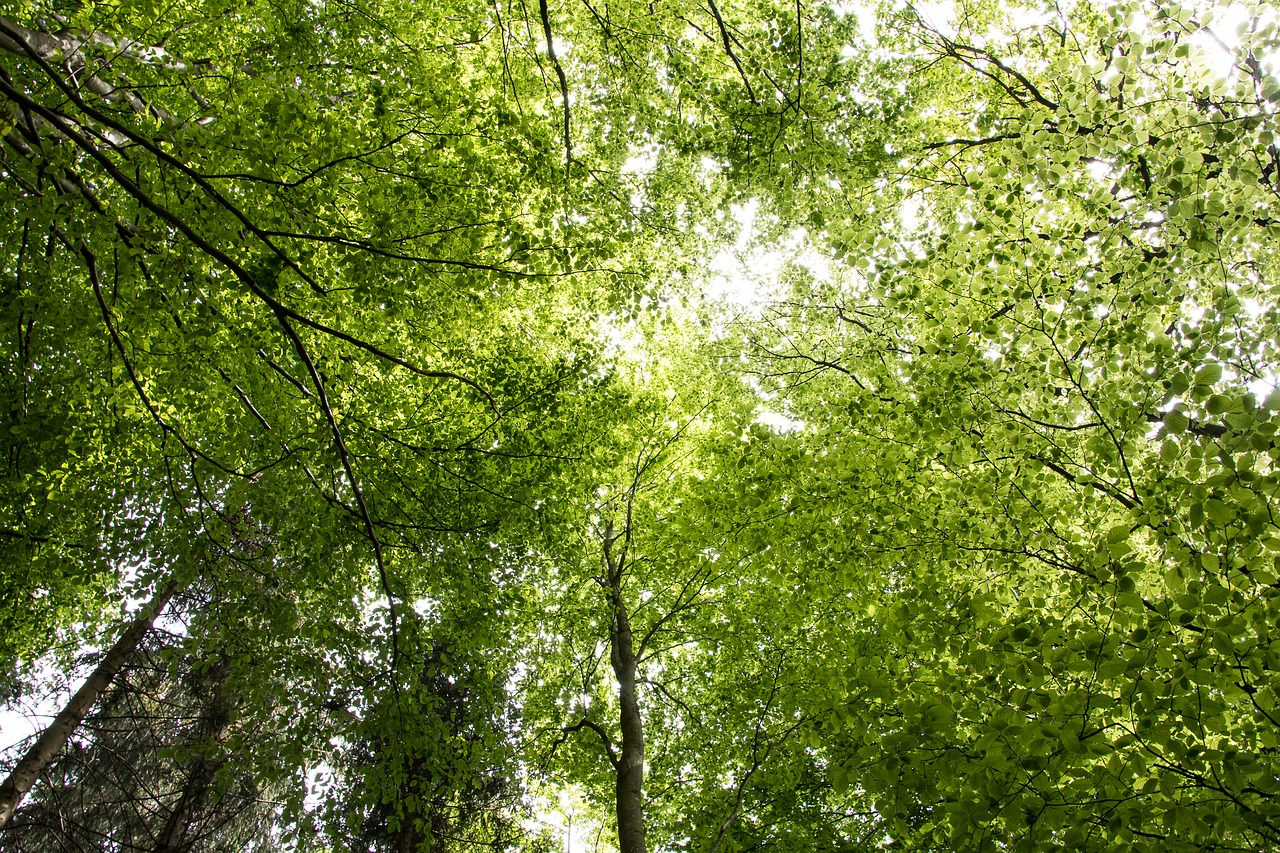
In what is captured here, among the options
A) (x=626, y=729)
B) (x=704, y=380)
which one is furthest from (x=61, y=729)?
(x=704, y=380)

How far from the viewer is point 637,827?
776 cm

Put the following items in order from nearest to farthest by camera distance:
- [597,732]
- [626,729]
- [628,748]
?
[628,748] < [626,729] < [597,732]

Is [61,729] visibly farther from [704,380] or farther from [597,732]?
[704,380]

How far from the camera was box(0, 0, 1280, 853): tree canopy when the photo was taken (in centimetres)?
292

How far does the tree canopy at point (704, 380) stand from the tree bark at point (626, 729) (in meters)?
0.07

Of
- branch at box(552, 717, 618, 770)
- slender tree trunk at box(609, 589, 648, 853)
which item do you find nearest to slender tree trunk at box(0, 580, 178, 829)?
branch at box(552, 717, 618, 770)

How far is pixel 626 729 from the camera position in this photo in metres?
8.77

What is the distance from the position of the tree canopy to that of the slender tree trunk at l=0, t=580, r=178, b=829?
5 centimetres

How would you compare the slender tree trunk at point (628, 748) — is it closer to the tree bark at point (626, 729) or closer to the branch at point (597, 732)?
the tree bark at point (626, 729)

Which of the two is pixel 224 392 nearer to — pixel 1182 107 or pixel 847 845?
pixel 1182 107

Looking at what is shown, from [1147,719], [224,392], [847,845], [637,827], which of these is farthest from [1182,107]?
[847,845]

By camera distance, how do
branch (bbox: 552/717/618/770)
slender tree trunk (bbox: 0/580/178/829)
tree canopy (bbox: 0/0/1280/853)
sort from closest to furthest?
tree canopy (bbox: 0/0/1280/853), slender tree trunk (bbox: 0/580/178/829), branch (bbox: 552/717/618/770)

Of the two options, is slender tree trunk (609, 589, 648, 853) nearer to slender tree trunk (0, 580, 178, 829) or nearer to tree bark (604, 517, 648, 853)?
tree bark (604, 517, 648, 853)

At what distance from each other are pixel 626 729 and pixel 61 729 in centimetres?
705
